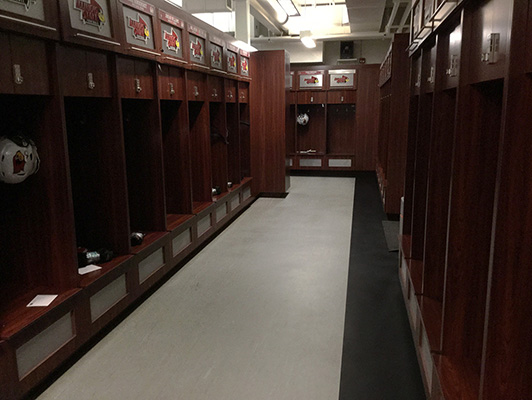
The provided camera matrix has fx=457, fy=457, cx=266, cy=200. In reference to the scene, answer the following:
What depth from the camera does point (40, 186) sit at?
2471 millimetres

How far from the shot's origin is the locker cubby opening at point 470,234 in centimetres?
174

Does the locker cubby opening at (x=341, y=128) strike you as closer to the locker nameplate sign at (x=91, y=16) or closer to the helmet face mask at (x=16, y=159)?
the locker nameplate sign at (x=91, y=16)

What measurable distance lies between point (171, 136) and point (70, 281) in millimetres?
1990

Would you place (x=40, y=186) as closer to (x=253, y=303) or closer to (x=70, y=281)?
(x=70, y=281)

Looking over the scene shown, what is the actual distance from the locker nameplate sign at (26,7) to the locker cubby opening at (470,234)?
197cm

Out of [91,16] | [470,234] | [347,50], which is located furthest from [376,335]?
[347,50]

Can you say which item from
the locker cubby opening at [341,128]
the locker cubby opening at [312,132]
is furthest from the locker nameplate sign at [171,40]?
the locker cubby opening at [341,128]

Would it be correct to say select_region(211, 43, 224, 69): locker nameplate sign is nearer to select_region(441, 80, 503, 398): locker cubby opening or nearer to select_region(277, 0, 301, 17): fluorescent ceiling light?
select_region(277, 0, 301, 17): fluorescent ceiling light

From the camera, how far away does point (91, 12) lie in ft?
8.84

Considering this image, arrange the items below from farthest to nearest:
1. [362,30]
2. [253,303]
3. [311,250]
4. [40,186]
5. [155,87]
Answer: [362,30] < [311,250] < [155,87] < [253,303] < [40,186]

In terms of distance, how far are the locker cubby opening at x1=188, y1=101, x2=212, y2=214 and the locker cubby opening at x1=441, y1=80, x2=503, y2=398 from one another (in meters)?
3.19

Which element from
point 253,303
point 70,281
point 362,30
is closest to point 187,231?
point 253,303

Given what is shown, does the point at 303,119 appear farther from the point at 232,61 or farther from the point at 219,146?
the point at 219,146

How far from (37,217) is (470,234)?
2.19 meters
